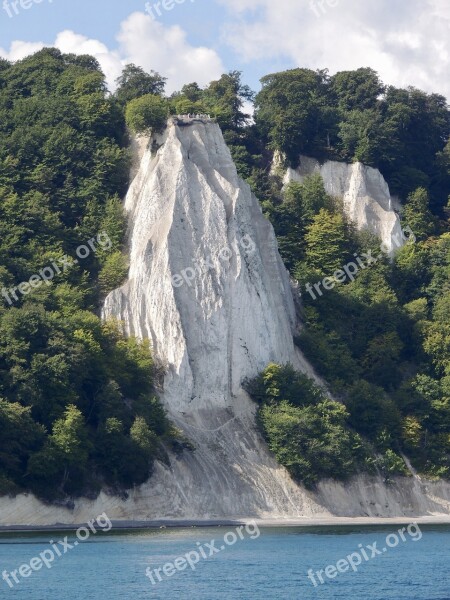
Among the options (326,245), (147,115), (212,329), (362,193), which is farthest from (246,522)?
(362,193)

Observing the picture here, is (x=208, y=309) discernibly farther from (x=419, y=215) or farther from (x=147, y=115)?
(x=419, y=215)

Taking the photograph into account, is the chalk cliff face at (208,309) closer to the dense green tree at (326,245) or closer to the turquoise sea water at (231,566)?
the turquoise sea water at (231,566)

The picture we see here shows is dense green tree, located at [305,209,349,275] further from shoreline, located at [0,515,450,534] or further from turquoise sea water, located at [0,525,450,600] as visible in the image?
turquoise sea water, located at [0,525,450,600]

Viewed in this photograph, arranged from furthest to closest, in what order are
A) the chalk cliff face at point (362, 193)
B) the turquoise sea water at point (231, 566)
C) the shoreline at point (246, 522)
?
the chalk cliff face at point (362, 193), the shoreline at point (246, 522), the turquoise sea water at point (231, 566)

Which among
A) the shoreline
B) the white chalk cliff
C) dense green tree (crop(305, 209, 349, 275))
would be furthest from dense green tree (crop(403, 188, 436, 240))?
the shoreline

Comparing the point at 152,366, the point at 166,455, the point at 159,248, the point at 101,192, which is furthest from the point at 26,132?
the point at 166,455

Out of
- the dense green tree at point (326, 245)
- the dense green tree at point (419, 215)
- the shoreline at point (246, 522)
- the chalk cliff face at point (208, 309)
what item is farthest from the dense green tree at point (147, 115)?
the shoreline at point (246, 522)
